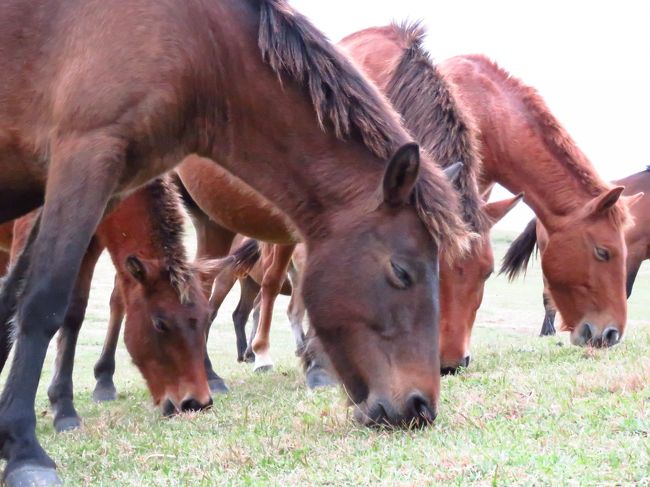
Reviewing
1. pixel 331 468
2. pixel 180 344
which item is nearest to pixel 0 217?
pixel 180 344

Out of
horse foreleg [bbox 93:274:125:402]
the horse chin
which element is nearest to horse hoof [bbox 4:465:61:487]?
the horse chin

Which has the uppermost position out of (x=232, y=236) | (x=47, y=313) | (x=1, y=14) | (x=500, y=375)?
(x=1, y=14)

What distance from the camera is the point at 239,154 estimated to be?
15.2 ft

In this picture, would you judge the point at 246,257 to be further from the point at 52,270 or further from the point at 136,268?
the point at 52,270

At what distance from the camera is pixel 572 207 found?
320 inches

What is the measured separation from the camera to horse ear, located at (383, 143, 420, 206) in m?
4.21

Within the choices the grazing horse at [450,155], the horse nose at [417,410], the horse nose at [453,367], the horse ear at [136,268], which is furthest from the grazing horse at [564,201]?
the horse nose at [417,410]

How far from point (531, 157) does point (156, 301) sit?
3663 millimetres

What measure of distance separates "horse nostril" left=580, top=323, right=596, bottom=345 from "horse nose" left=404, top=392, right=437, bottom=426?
13.7 feet

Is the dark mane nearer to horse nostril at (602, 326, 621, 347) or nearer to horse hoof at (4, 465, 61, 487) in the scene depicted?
horse hoof at (4, 465, 61, 487)

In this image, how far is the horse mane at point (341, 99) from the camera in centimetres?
444

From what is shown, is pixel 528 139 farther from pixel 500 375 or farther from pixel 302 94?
pixel 302 94

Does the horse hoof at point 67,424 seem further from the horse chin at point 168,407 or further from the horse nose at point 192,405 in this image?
the horse nose at point 192,405

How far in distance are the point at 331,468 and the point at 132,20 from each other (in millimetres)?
2335
